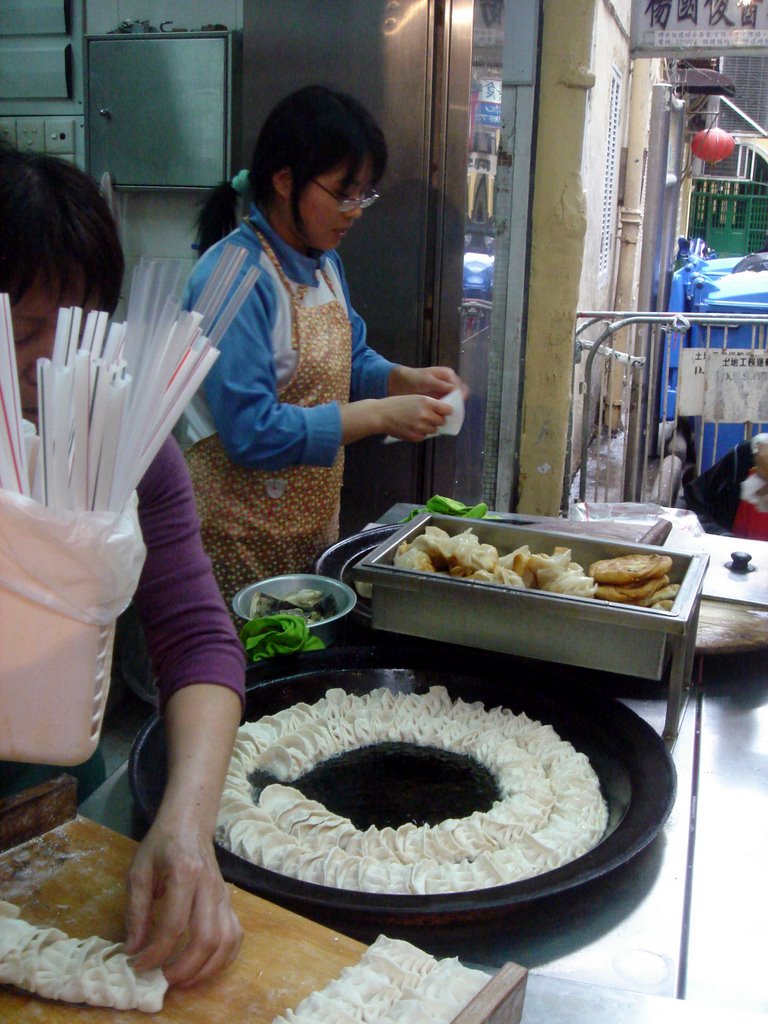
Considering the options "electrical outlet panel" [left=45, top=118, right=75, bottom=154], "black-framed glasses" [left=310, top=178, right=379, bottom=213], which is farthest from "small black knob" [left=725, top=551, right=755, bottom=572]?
"electrical outlet panel" [left=45, top=118, right=75, bottom=154]

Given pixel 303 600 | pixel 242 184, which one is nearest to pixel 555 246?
pixel 242 184

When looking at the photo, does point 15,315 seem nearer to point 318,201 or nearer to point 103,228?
point 103,228

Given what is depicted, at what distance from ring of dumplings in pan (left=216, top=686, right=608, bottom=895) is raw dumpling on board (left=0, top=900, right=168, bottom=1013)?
29 centimetres

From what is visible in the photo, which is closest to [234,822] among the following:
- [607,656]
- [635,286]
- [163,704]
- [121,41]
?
[163,704]

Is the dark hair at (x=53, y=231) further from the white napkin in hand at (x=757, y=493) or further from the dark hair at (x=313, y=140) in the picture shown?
the white napkin in hand at (x=757, y=493)

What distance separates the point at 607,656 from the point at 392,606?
37 cm

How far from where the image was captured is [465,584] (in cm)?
154

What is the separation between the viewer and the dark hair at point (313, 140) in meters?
2.24

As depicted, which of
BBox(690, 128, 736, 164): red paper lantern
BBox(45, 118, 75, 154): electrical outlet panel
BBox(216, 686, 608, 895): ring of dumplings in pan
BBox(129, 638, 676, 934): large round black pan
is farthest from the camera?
BBox(690, 128, 736, 164): red paper lantern

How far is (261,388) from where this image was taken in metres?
2.20

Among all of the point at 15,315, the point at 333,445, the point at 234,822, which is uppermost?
the point at 15,315

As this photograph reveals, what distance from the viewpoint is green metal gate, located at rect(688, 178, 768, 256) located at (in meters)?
19.2

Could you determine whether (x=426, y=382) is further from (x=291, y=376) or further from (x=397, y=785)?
(x=397, y=785)

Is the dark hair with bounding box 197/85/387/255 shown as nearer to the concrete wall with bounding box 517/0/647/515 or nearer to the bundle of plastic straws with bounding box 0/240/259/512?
the bundle of plastic straws with bounding box 0/240/259/512
